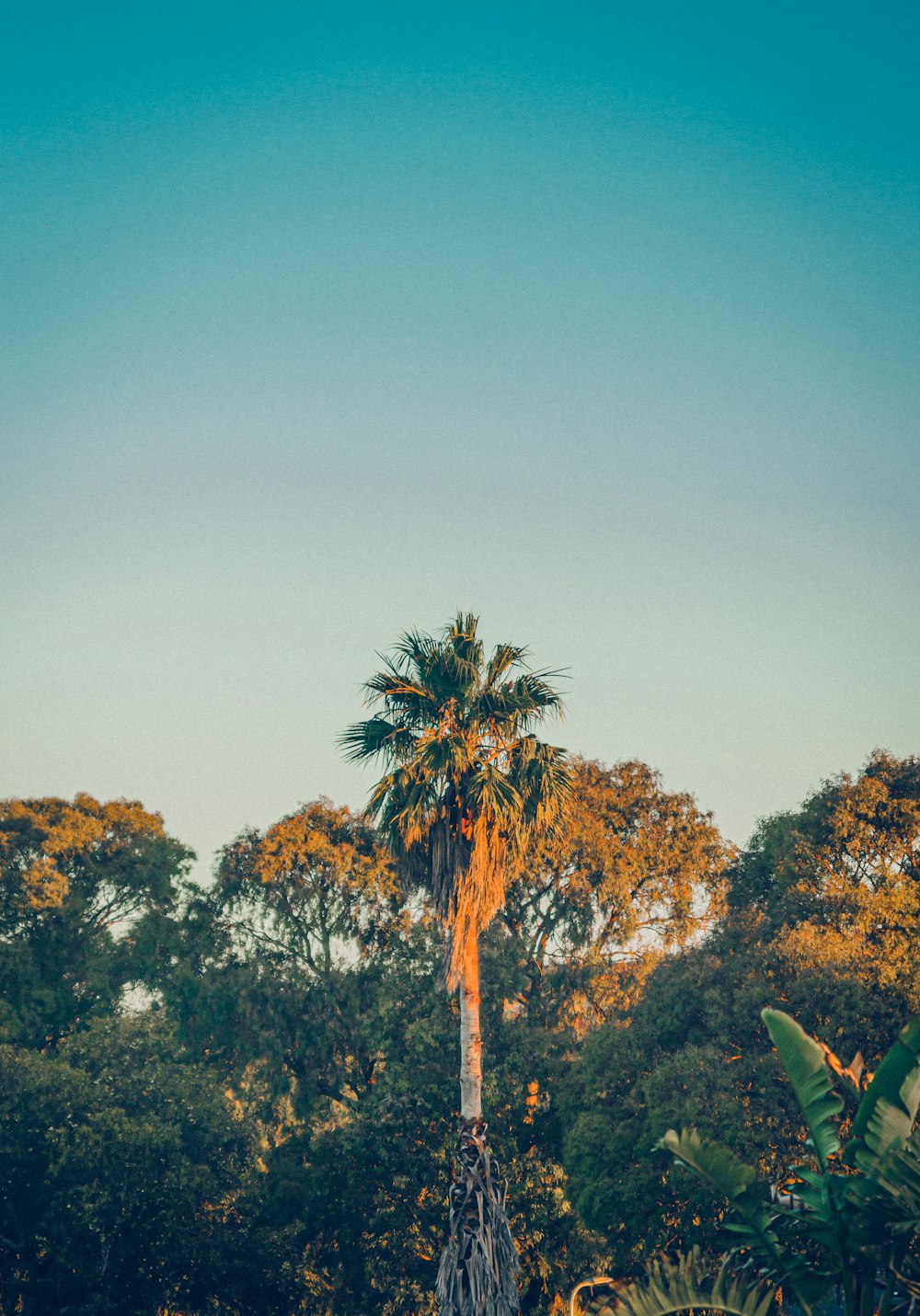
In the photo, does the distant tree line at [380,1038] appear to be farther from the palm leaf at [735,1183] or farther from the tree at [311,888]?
the palm leaf at [735,1183]

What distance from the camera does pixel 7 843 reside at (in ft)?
108

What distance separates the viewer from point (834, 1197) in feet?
37.1

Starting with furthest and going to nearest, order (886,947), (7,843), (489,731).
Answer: (7,843) < (886,947) < (489,731)

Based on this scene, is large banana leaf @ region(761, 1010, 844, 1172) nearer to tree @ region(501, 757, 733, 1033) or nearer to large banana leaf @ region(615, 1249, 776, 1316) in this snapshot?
large banana leaf @ region(615, 1249, 776, 1316)

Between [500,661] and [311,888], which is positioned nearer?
[500,661]

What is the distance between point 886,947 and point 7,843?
2621cm

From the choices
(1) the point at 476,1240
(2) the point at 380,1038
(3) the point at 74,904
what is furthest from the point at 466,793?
(3) the point at 74,904

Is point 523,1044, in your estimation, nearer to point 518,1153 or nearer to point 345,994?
point 518,1153

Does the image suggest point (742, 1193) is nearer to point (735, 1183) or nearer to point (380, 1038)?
point (735, 1183)

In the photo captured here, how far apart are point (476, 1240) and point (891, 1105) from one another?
299 inches

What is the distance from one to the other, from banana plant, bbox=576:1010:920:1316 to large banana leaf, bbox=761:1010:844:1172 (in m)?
0.01

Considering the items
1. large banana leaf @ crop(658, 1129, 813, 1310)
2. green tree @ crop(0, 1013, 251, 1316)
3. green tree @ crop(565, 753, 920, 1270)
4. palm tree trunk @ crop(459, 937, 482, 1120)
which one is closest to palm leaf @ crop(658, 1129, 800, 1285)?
large banana leaf @ crop(658, 1129, 813, 1310)

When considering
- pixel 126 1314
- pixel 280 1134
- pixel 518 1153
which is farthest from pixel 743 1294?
pixel 280 1134

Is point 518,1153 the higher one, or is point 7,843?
point 7,843
